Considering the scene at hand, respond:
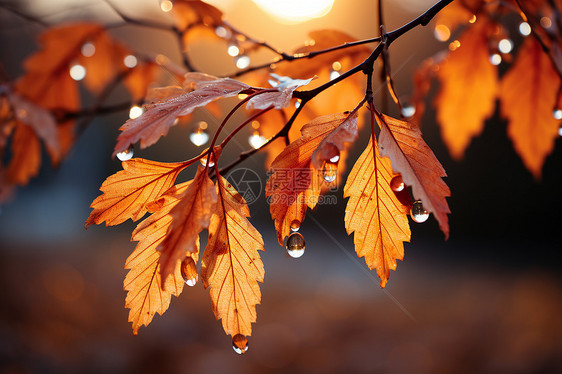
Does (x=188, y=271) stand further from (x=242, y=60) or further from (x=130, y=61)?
(x=130, y=61)

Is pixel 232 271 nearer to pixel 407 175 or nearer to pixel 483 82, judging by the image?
pixel 407 175

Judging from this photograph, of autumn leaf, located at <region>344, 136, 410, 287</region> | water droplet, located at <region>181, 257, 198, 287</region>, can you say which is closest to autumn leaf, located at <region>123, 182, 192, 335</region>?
water droplet, located at <region>181, 257, 198, 287</region>

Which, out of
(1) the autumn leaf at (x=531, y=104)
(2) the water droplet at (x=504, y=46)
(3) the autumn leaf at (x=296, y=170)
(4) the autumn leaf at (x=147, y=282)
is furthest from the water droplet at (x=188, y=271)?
(2) the water droplet at (x=504, y=46)

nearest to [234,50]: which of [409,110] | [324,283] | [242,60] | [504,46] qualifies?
[242,60]

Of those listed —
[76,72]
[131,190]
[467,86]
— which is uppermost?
Answer: [76,72]

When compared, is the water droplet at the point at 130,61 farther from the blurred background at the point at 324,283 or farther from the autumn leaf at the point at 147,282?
the autumn leaf at the point at 147,282
